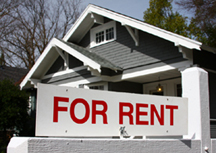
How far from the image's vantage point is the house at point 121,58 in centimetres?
945

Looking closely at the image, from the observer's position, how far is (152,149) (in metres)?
4.93

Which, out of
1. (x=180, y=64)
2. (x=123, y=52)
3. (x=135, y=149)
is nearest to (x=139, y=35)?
(x=123, y=52)

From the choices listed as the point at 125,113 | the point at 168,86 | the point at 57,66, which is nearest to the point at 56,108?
the point at 125,113

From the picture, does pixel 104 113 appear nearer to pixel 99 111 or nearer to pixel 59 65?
pixel 99 111

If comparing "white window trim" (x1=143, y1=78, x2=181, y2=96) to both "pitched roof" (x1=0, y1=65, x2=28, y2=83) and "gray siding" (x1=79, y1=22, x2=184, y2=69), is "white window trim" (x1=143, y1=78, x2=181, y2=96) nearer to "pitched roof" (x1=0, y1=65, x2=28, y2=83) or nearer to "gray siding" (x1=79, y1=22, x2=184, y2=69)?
"gray siding" (x1=79, y1=22, x2=184, y2=69)

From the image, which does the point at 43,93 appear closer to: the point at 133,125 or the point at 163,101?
the point at 133,125

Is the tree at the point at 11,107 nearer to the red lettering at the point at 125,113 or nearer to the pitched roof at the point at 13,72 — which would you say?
the red lettering at the point at 125,113

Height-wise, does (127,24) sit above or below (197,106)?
above

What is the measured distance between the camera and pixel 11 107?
12.9m

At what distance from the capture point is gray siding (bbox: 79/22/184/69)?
9.71 metres

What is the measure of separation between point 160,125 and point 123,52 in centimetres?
646

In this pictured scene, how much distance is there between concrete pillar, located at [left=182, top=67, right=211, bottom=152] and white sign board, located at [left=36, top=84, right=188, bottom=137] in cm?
27

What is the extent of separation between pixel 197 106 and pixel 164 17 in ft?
66.2

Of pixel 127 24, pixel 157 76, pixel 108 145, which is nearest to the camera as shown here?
pixel 108 145
